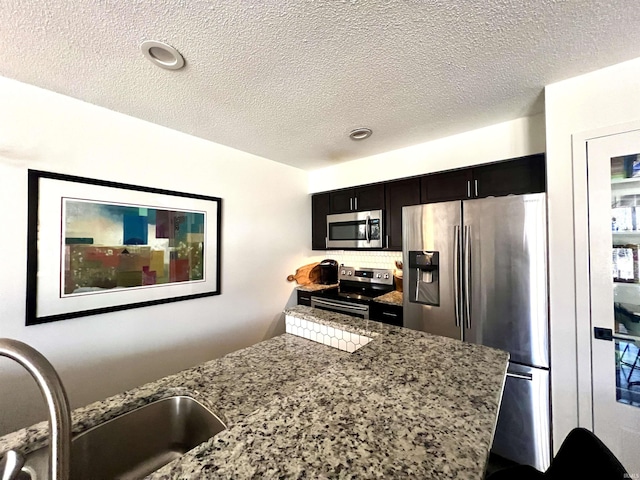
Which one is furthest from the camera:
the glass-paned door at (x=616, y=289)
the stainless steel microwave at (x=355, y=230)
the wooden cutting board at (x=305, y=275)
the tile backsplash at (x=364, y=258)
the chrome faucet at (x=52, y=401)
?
the wooden cutting board at (x=305, y=275)

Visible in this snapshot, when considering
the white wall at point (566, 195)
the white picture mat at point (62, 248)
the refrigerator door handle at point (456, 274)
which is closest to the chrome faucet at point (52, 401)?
the white picture mat at point (62, 248)

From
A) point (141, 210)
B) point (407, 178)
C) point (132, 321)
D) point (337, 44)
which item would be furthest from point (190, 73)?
point (407, 178)

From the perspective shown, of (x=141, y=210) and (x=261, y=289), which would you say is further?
(x=261, y=289)

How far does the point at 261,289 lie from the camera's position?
2.92m

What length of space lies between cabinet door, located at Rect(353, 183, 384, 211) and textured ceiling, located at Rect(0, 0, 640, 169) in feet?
2.90

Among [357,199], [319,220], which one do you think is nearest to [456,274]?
[357,199]

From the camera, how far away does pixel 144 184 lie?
2068 mm

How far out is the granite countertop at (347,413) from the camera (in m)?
0.52

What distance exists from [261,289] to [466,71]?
2.60 metres

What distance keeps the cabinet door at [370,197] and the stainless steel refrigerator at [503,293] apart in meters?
0.76

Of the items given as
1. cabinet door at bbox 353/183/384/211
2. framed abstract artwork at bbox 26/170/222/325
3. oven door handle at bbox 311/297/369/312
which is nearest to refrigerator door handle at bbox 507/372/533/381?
oven door handle at bbox 311/297/369/312

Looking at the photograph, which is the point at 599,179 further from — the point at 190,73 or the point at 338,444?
the point at 190,73

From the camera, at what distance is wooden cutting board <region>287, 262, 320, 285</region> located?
328 centimetres

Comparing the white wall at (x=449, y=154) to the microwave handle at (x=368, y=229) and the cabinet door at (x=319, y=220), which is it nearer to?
the cabinet door at (x=319, y=220)
